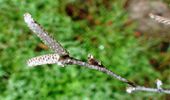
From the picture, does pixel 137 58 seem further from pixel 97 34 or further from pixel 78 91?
pixel 78 91

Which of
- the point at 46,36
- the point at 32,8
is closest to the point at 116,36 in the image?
the point at 32,8

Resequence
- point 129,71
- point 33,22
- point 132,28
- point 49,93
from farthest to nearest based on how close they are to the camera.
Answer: point 132,28, point 129,71, point 49,93, point 33,22

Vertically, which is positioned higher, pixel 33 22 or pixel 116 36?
pixel 116 36

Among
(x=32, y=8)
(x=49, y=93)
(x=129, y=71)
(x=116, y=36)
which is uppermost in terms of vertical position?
(x=32, y=8)

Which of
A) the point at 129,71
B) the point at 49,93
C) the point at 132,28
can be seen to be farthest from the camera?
the point at 132,28

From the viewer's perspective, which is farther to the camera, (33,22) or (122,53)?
(122,53)

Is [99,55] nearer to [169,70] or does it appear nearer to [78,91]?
[78,91]
